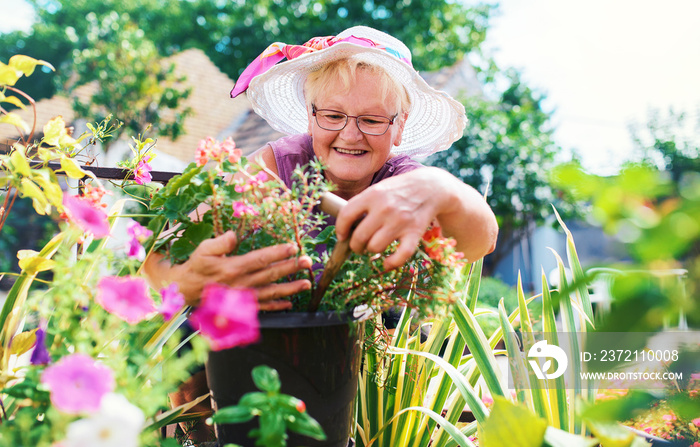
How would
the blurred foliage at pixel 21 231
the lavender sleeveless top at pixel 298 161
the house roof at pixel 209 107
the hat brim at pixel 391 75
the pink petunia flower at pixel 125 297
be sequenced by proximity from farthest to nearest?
the house roof at pixel 209 107
the blurred foliage at pixel 21 231
the lavender sleeveless top at pixel 298 161
the hat brim at pixel 391 75
the pink petunia flower at pixel 125 297

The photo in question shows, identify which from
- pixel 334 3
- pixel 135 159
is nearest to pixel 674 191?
pixel 135 159

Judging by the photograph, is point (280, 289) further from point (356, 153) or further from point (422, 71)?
point (422, 71)

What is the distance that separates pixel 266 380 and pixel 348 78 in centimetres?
101

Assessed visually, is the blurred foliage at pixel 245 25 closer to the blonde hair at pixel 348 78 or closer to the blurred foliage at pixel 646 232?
the blonde hair at pixel 348 78

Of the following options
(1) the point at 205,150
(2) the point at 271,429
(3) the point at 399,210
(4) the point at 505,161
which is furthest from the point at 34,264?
(4) the point at 505,161

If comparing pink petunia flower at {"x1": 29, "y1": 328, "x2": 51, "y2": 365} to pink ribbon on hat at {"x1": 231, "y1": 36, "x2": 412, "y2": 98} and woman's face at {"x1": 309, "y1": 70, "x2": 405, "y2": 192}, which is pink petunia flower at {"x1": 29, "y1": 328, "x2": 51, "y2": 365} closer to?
woman's face at {"x1": 309, "y1": 70, "x2": 405, "y2": 192}

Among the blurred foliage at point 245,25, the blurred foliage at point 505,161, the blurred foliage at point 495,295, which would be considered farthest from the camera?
the blurred foliage at point 245,25

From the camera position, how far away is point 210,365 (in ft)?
3.06

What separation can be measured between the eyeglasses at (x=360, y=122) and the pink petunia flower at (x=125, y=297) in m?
0.93

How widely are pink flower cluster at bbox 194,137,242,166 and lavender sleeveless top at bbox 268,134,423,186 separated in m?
0.66

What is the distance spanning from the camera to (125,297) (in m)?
0.64

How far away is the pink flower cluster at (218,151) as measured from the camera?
2.84 ft

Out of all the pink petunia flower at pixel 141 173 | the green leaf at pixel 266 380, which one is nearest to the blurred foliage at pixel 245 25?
the pink petunia flower at pixel 141 173

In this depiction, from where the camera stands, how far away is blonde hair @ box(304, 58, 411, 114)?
4.71 ft
